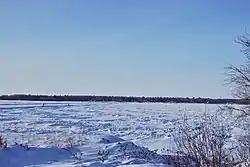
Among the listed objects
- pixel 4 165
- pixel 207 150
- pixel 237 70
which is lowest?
pixel 4 165

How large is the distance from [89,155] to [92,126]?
35.8 feet

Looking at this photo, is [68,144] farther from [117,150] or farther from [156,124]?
[156,124]

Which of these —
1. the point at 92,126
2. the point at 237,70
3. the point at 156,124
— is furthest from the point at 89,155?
the point at 237,70

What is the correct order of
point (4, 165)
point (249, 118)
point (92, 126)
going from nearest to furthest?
point (4, 165), point (92, 126), point (249, 118)

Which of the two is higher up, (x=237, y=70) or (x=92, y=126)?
(x=237, y=70)

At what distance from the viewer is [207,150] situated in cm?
689

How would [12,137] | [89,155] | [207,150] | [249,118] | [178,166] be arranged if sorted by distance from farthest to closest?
1. [249,118]
2. [12,137]
3. [89,155]
4. [178,166]
5. [207,150]

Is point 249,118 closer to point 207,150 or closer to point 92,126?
point 92,126

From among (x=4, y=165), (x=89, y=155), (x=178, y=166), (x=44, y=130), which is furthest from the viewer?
(x=44, y=130)

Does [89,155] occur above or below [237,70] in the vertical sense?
below

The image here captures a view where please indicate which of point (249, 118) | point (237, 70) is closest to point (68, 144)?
point (249, 118)

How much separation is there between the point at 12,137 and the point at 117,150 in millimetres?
6642

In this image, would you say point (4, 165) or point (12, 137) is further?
point (12, 137)

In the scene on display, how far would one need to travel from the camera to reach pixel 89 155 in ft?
39.2
